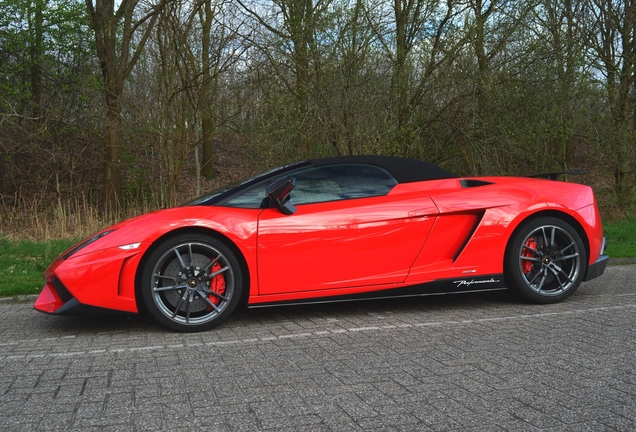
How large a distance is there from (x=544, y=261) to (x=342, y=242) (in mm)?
1917

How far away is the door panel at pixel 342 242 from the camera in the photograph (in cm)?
488

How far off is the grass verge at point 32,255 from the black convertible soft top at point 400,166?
3757 mm

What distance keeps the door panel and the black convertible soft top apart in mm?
293

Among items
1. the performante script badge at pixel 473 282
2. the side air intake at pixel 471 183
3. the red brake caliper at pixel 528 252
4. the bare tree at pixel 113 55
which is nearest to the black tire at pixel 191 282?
the performante script badge at pixel 473 282

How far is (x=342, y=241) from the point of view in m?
4.98

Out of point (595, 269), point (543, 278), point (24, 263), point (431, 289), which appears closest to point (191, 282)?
point (431, 289)

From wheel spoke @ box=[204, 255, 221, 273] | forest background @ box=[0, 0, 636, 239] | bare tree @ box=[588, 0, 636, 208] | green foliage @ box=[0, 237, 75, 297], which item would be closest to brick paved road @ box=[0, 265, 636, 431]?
wheel spoke @ box=[204, 255, 221, 273]

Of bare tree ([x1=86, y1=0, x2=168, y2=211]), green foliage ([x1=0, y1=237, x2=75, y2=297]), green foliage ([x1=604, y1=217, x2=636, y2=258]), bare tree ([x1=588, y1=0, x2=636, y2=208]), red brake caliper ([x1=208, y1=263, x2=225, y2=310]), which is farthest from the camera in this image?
bare tree ([x1=86, y1=0, x2=168, y2=211])

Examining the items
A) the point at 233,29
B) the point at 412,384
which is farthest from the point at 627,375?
the point at 233,29

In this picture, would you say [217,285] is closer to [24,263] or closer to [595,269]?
[595,269]

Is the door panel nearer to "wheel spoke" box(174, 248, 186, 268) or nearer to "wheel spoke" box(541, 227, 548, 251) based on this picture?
"wheel spoke" box(174, 248, 186, 268)

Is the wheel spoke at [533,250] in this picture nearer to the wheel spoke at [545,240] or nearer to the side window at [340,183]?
the wheel spoke at [545,240]

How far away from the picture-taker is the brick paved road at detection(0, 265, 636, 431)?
290cm

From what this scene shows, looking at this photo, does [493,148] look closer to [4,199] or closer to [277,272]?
[277,272]
